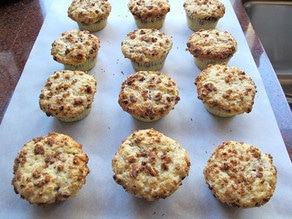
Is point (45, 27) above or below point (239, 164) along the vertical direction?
above

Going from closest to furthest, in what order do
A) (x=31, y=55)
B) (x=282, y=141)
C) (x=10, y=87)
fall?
1. (x=282, y=141)
2. (x=10, y=87)
3. (x=31, y=55)

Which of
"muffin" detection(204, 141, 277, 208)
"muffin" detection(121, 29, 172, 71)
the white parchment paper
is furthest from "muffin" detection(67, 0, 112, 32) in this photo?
"muffin" detection(204, 141, 277, 208)

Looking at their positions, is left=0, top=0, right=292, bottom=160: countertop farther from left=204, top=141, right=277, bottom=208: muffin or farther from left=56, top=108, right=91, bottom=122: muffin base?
left=56, top=108, right=91, bottom=122: muffin base

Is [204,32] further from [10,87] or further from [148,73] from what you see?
[10,87]

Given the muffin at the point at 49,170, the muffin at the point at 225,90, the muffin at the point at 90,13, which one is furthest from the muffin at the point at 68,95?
the muffin at the point at 225,90

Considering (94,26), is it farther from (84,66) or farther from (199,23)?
(199,23)

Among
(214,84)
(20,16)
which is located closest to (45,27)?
(20,16)
